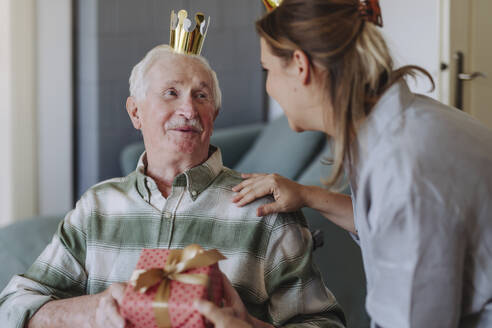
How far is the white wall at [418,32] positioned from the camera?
2770mm

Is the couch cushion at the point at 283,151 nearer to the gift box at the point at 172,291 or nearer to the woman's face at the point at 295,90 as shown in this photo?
the woman's face at the point at 295,90

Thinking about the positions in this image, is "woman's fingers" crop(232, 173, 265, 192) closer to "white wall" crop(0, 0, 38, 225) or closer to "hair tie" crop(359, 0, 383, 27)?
"hair tie" crop(359, 0, 383, 27)

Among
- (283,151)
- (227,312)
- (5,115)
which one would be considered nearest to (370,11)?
(227,312)

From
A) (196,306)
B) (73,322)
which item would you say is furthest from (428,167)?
(73,322)

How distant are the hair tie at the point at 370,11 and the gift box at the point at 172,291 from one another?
531mm

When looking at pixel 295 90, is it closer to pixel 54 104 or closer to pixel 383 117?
pixel 383 117

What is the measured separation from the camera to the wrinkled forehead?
149 cm

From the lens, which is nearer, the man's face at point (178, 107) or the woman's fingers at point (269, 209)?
the woman's fingers at point (269, 209)

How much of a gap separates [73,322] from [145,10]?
2.45 metres

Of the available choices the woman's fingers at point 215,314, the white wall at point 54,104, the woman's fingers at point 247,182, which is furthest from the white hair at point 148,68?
the white wall at point 54,104

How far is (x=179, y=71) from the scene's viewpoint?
150 centimetres

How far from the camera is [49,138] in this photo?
360cm

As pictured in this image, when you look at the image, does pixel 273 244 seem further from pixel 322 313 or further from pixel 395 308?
pixel 395 308

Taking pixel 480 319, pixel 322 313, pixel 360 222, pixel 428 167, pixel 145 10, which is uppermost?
pixel 145 10
